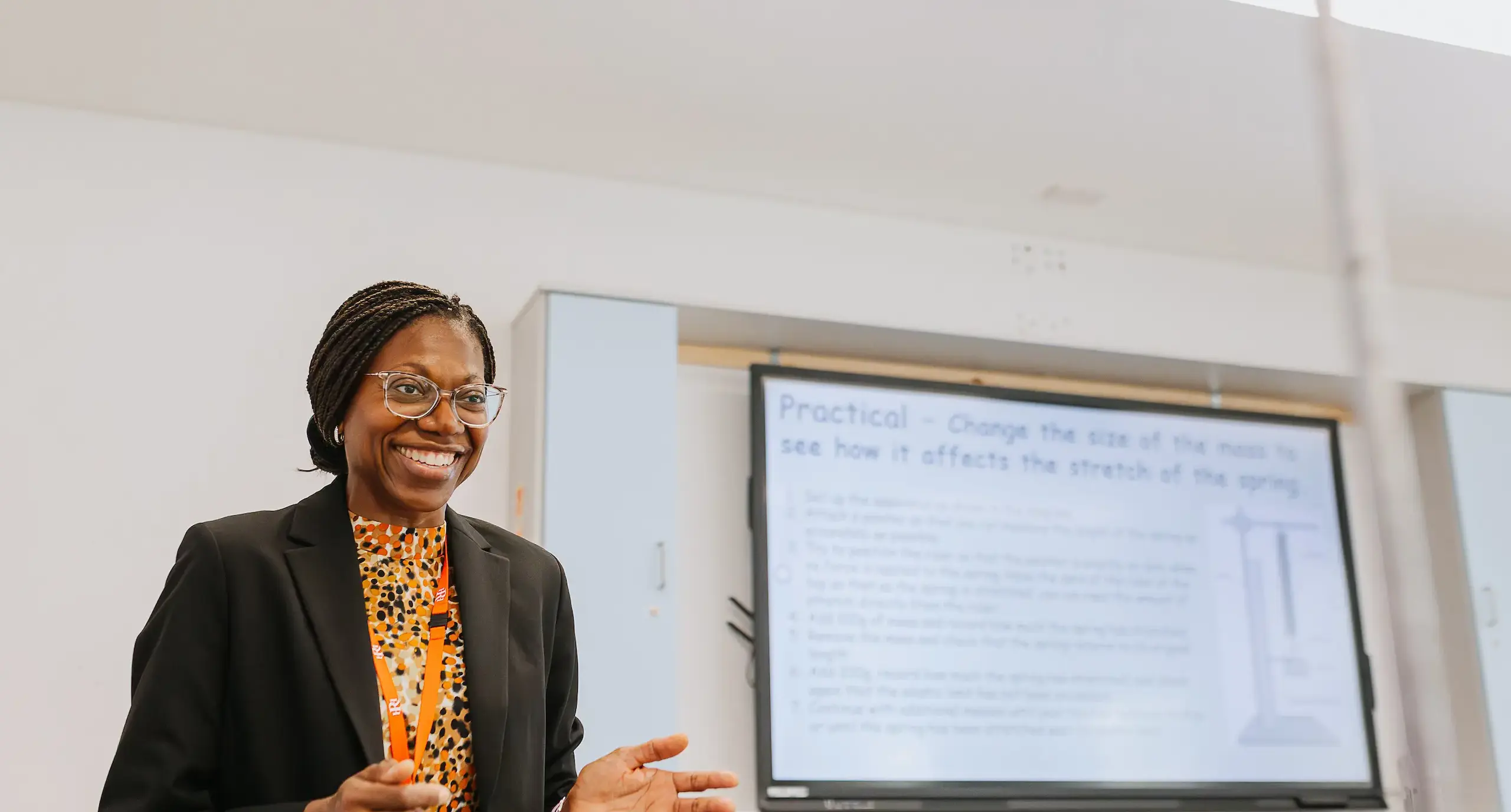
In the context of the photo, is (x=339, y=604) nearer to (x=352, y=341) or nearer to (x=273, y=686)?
(x=273, y=686)

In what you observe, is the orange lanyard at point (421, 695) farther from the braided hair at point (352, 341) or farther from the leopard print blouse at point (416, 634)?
the braided hair at point (352, 341)

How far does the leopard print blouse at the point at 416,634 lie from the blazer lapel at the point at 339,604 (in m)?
0.02

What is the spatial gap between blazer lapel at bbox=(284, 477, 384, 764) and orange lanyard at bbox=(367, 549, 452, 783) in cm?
2

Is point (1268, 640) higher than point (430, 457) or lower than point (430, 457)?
lower

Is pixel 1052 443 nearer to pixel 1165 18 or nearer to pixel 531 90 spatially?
pixel 1165 18

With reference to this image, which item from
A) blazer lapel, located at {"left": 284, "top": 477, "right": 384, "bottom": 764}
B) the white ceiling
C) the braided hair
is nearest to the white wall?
the white ceiling

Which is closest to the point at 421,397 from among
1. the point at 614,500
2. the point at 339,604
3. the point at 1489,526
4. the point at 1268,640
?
the point at 339,604

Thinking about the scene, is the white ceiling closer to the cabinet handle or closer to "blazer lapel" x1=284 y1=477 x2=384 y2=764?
the cabinet handle

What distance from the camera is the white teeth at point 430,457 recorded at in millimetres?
1471

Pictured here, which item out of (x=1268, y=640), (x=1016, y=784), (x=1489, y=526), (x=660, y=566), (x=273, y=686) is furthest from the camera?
(x=1489, y=526)

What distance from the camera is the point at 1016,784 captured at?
12.5 feet

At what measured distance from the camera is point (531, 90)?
3455 millimetres

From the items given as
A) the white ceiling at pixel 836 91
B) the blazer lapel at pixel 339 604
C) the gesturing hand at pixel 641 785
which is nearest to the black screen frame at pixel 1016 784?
the white ceiling at pixel 836 91

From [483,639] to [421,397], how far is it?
0.27 m
